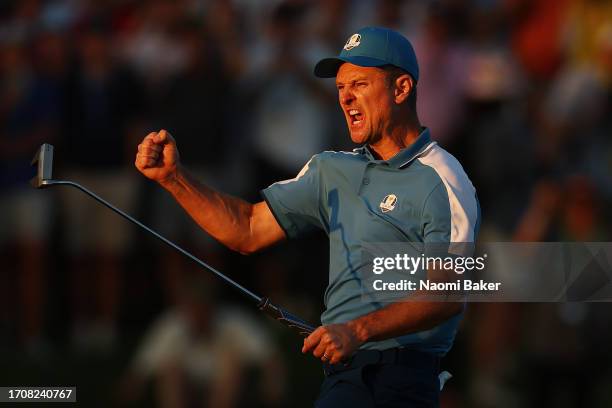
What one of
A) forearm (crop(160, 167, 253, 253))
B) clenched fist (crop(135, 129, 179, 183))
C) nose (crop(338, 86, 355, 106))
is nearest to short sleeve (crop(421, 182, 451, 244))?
nose (crop(338, 86, 355, 106))

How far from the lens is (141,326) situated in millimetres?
10898

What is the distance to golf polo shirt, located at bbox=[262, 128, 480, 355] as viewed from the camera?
5547 millimetres

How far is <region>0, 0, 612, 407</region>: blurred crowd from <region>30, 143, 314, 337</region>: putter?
13.8ft

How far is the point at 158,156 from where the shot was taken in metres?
5.84

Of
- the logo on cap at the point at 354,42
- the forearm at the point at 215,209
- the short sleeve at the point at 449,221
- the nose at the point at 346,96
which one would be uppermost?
the logo on cap at the point at 354,42

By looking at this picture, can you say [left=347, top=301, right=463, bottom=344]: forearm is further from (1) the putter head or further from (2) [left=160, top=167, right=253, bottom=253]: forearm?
(1) the putter head

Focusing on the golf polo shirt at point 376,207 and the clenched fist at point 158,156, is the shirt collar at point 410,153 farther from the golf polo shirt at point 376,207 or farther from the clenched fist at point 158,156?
the clenched fist at point 158,156

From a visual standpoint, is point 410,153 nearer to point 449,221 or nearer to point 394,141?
point 394,141

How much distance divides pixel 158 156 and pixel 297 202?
590 mm

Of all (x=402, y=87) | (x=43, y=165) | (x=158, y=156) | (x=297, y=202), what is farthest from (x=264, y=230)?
(x=43, y=165)

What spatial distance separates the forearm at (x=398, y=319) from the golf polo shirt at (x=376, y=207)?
7.4 inches

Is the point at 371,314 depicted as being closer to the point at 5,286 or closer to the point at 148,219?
the point at 148,219

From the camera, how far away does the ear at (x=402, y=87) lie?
5828 mm

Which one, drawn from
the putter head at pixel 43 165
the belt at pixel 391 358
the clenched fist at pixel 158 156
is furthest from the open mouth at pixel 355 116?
the putter head at pixel 43 165
